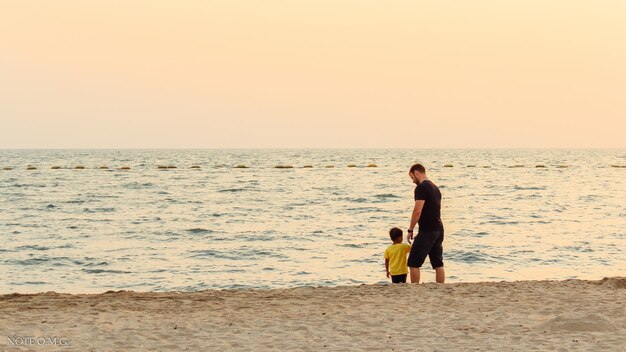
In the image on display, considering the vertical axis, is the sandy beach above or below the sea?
above

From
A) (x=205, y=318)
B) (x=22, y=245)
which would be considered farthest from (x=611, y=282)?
(x=22, y=245)

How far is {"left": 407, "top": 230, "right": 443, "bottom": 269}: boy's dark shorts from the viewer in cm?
1157

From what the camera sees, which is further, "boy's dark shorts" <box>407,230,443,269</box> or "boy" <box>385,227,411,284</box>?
"boy" <box>385,227,411,284</box>

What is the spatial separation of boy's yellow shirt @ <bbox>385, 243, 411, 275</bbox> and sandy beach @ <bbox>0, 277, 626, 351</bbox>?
1.32ft

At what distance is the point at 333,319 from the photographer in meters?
9.61

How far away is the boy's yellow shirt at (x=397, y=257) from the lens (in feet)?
39.3

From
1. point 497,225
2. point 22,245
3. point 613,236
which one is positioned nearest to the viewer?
point 22,245

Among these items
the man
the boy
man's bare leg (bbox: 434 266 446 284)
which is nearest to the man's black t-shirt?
the man

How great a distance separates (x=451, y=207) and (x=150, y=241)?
66.4ft

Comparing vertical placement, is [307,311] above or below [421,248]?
below

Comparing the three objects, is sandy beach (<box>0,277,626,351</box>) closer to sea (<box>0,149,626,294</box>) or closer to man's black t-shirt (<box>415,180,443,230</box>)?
man's black t-shirt (<box>415,180,443,230</box>)

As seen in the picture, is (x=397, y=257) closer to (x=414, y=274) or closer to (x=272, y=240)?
(x=414, y=274)

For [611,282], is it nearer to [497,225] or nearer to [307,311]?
[307,311]

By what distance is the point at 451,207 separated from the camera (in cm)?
3941
